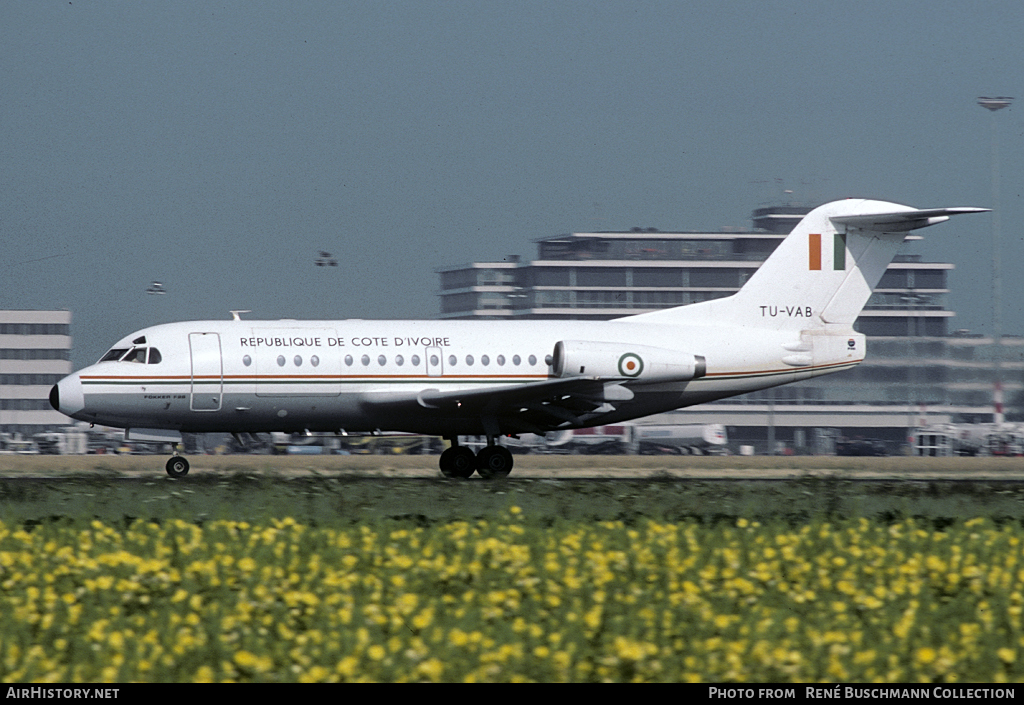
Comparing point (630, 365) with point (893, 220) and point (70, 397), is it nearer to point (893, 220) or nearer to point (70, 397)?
point (893, 220)

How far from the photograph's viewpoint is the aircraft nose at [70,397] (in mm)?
26703

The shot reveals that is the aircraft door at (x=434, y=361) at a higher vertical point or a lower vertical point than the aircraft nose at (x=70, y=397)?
higher

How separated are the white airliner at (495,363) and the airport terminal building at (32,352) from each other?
115472 mm

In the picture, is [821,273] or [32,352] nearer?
[821,273]

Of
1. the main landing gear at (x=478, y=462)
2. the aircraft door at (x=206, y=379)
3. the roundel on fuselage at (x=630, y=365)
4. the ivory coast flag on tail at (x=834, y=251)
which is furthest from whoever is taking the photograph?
the ivory coast flag on tail at (x=834, y=251)

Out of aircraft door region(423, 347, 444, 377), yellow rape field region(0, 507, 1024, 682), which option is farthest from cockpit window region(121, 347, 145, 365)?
yellow rape field region(0, 507, 1024, 682)

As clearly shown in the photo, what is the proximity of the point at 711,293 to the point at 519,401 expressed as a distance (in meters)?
107

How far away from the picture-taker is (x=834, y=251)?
30.9 meters

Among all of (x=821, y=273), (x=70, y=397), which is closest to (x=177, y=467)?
(x=70, y=397)

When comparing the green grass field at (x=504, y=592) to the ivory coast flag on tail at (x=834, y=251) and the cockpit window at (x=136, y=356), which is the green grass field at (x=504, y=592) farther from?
the ivory coast flag on tail at (x=834, y=251)

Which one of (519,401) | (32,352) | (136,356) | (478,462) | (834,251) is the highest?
(834,251)

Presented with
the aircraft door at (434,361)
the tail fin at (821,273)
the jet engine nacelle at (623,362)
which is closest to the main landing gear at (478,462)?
the aircraft door at (434,361)
